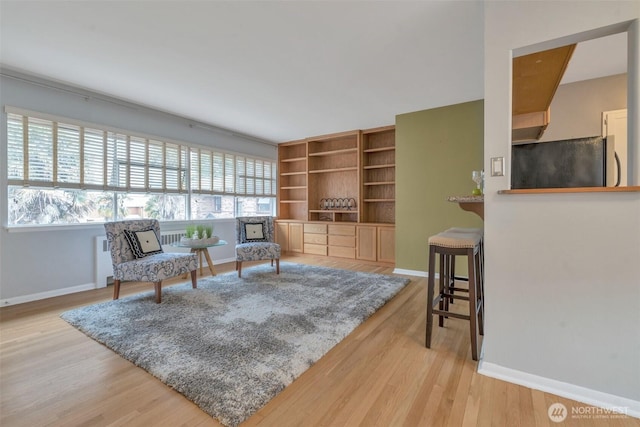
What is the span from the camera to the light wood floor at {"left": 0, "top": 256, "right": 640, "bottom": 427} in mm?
1363

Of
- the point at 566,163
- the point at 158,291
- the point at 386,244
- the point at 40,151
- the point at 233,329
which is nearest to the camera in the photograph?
the point at 566,163

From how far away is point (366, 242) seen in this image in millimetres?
5027

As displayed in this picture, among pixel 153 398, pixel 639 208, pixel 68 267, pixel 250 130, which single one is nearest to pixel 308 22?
pixel 639 208

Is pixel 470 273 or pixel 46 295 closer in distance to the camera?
pixel 470 273

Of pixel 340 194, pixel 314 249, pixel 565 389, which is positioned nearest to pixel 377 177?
pixel 340 194

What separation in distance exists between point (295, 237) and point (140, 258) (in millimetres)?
3197

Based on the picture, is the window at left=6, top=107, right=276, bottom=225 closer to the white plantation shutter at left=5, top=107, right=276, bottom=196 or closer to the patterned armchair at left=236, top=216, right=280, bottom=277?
the white plantation shutter at left=5, top=107, right=276, bottom=196

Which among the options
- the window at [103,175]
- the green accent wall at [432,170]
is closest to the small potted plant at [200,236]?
the window at [103,175]

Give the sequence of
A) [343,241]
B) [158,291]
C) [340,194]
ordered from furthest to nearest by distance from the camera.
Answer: [340,194], [343,241], [158,291]

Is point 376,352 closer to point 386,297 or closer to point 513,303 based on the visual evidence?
point 513,303

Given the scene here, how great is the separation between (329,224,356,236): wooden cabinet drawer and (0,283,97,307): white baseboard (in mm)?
3658

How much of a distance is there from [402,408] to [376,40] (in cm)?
264

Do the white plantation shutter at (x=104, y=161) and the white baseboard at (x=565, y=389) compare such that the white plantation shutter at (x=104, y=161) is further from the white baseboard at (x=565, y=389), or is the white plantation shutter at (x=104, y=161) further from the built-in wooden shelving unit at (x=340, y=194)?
the white baseboard at (x=565, y=389)

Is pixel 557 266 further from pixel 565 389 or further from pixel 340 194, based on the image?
pixel 340 194
